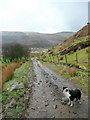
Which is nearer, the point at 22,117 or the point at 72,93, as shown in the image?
the point at 22,117

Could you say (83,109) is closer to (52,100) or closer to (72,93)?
(72,93)

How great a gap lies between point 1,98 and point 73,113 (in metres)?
4.20

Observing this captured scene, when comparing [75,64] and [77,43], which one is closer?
[75,64]

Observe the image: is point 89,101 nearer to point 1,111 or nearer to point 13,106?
point 13,106

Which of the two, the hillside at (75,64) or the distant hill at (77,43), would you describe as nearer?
the hillside at (75,64)

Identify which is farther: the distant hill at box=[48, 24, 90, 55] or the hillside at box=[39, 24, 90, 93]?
the distant hill at box=[48, 24, 90, 55]

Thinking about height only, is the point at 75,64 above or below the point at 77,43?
below

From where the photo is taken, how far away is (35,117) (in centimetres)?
479

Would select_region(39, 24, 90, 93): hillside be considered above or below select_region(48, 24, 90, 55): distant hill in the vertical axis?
below

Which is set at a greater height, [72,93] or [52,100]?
[72,93]

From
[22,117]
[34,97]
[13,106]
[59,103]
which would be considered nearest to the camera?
[22,117]

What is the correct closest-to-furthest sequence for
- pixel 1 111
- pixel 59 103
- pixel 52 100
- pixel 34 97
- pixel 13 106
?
pixel 1 111
pixel 13 106
pixel 59 103
pixel 52 100
pixel 34 97

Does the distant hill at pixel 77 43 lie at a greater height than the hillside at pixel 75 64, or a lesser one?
greater

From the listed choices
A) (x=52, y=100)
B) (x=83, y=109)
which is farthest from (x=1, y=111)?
(x=83, y=109)
